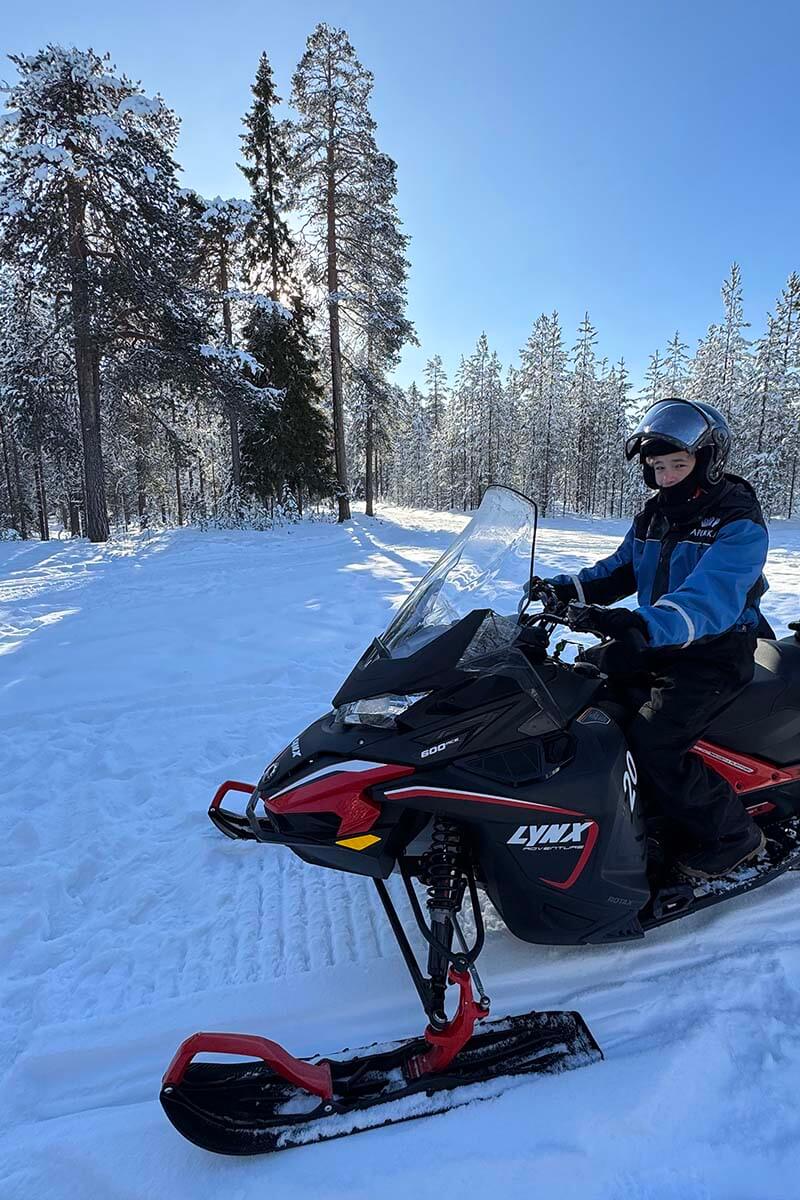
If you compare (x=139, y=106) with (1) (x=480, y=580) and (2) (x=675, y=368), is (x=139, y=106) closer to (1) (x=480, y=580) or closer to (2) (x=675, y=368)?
(1) (x=480, y=580)

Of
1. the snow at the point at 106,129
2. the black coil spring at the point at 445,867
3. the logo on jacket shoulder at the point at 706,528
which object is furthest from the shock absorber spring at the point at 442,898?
the snow at the point at 106,129

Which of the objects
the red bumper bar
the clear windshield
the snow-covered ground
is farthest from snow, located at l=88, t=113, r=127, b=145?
the red bumper bar

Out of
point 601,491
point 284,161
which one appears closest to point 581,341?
point 601,491

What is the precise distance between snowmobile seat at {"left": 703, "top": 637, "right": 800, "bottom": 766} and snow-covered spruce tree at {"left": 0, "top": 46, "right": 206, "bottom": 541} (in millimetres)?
12997

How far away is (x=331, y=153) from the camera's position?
17141mm

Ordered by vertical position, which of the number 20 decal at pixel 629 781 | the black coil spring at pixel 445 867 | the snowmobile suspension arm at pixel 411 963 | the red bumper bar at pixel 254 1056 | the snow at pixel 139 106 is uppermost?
the snow at pixel 139 106

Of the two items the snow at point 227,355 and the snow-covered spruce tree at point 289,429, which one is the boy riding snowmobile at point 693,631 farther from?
the snow-covered spruce tree at point 289,429

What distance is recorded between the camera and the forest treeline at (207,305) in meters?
11.2

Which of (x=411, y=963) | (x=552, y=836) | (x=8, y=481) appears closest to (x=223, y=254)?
(x=8, y=481)

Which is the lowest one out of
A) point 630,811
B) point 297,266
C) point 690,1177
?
point 690,1177

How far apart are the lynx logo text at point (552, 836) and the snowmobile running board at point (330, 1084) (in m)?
0.54

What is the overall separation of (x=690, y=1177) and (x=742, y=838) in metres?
1.13

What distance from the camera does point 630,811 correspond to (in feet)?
6.94

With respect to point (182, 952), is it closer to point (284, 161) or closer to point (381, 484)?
point (284, 161)
